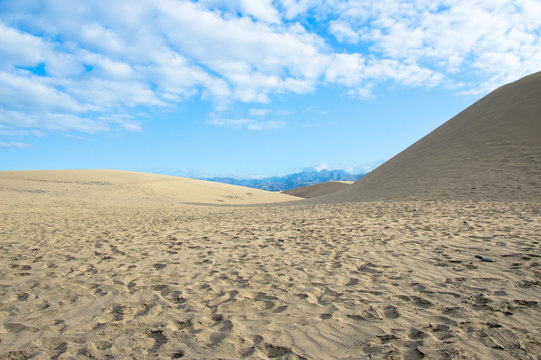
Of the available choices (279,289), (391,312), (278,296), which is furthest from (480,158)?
(278,296)

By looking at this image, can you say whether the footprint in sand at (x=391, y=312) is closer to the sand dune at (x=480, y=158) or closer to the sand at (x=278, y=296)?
the sand at (x=278, y=296)

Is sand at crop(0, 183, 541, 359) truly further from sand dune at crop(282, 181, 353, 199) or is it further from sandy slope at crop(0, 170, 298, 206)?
sand dune at crop(282, 181, 353, 199)

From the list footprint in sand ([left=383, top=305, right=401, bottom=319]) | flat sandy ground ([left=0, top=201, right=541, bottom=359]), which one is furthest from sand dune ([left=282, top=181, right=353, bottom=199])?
footprint in sand ([left=383, top=305, right=401, bottom=319])

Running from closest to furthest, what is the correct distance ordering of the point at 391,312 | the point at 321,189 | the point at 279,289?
the point at 391,312
the point at 279,289
the point at 321,189

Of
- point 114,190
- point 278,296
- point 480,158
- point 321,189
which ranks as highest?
point 480,158

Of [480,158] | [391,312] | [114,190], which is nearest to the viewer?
[391,312]

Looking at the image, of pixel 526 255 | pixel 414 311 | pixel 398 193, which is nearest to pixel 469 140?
pixel 398 193

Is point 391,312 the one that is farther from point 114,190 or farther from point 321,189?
point 321,189

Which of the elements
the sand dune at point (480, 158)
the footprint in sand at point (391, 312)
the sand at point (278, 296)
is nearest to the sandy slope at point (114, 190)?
the sand dune at point (480, 158)

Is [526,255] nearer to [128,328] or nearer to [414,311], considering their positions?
[414,311]

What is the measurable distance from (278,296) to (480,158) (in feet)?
63.9

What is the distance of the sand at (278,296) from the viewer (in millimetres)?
2689

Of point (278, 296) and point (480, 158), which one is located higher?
point (480, 158)

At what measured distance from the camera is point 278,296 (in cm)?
381
